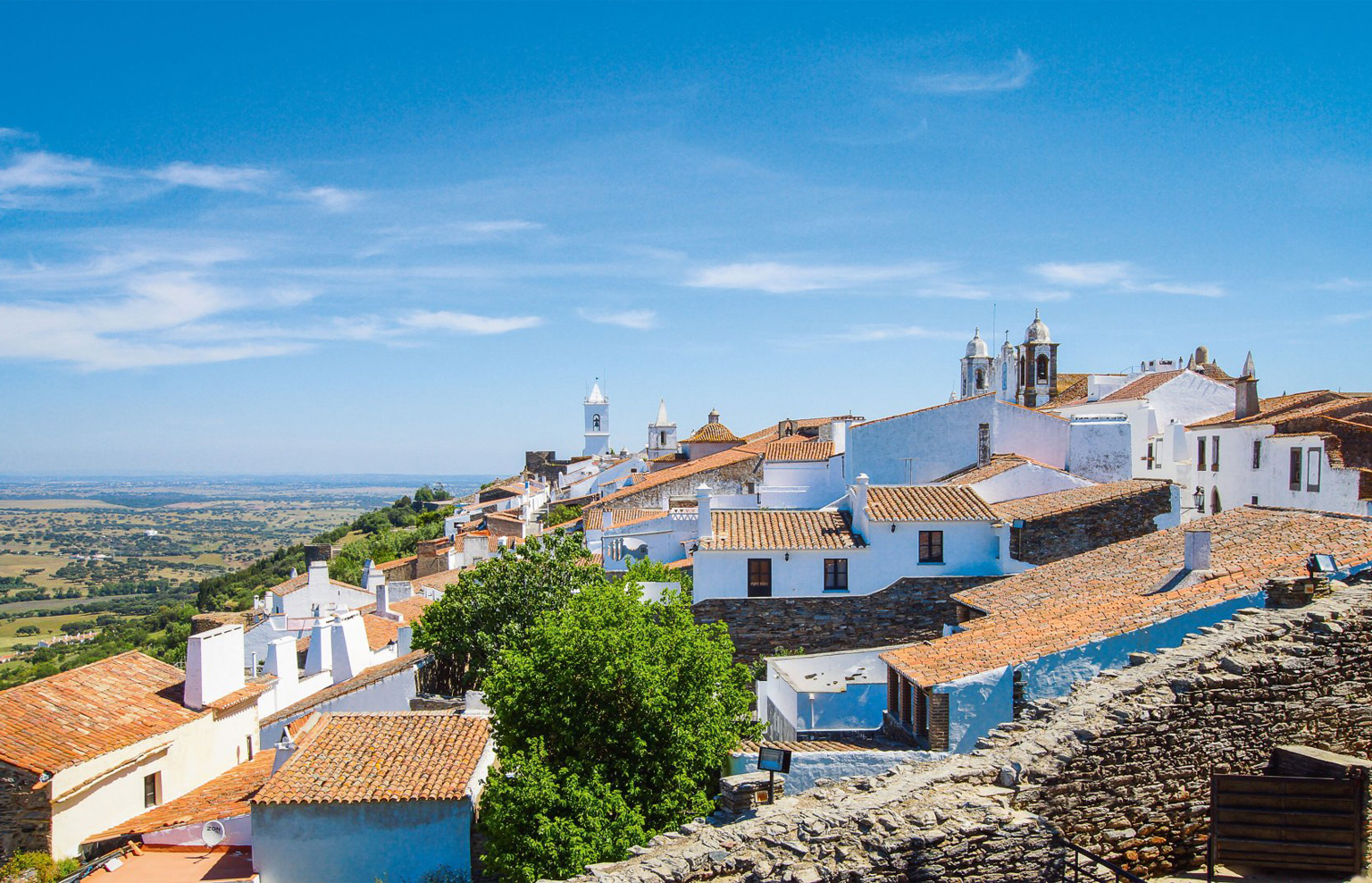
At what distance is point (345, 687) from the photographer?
836 inches

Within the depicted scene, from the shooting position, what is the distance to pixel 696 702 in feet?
44.9

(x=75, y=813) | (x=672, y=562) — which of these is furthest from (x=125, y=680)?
(x=672, y=562)

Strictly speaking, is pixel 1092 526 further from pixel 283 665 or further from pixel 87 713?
pixel 87 713

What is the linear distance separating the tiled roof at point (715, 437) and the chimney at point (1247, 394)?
110 ft

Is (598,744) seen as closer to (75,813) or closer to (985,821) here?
(985,821)

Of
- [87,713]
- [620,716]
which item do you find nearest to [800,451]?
[620,716]

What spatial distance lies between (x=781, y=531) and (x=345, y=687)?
36.1 feet

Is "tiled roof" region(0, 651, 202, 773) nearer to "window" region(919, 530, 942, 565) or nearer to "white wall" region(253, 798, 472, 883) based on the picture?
"white wall" region(253, 798, 472, 883)

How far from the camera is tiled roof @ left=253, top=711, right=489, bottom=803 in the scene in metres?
13.1

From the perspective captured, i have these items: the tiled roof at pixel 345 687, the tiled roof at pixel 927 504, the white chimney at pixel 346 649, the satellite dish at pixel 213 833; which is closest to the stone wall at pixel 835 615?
the tiled roof at pixel 927 504

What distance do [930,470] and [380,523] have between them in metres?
68.7

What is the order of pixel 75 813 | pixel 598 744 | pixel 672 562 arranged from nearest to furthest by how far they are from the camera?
pixel 598 744, pixel 75 813, pixel 672 562

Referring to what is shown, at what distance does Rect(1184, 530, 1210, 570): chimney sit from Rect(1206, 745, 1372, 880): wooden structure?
5372 millimetres

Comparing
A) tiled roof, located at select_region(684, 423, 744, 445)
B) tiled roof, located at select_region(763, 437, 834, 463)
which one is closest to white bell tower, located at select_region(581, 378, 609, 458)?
tiled roof, located at select_region(684, 423, 744, 445)
